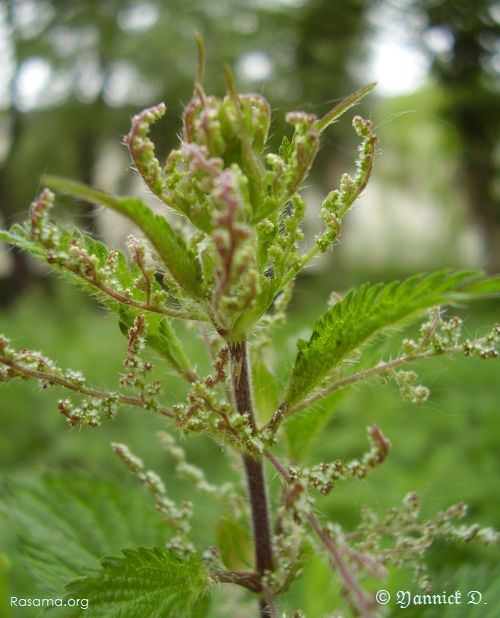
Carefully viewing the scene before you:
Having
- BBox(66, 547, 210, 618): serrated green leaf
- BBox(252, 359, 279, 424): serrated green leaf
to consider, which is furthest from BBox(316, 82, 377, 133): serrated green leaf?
BBox(66, 547, 210, 618): serrated green leaf

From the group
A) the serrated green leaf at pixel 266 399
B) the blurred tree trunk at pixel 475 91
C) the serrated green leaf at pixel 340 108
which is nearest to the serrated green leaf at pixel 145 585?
the serrated green leaf at pixel 266 399

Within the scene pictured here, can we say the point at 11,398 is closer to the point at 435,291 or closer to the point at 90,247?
the point at 90,247

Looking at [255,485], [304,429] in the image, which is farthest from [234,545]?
[304,429]

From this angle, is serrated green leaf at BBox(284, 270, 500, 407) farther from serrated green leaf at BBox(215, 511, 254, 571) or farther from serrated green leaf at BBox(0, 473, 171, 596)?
serrated green leaf at BBox(0, 473, 171, 596)

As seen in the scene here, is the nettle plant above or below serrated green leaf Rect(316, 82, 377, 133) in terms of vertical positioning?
below

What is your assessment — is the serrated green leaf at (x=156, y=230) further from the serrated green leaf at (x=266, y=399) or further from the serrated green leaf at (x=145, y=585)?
the serrated green leaf at (x=145, y=585)

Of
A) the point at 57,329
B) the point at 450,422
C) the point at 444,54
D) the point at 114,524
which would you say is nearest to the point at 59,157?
the point at 57,329
